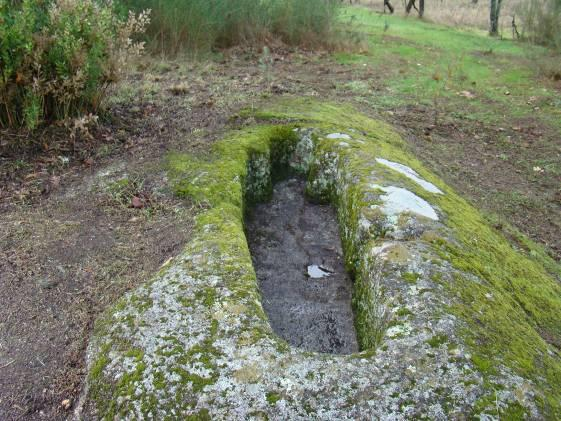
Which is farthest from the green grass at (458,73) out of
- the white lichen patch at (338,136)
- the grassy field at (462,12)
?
the grassy field at (462,12)

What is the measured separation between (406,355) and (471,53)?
463 inches

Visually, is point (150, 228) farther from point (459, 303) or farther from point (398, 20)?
point (398, 20)

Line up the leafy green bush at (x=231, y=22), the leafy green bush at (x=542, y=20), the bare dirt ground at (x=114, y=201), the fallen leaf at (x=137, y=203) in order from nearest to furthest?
1. the bare dirt ground at (x=114, y=201)
2. the fallen leaf at (x=137, y=203)
3. the leafy green bush at (x=231, y=22)
4. the leafy green bush at (x=542, y=20)

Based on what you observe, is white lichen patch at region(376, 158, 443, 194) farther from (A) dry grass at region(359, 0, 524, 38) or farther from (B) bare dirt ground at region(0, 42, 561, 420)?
(A) dry grass at region(359, 0, 524, 38)

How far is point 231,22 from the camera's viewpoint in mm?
9398

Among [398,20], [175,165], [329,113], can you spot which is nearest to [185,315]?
[175,165]

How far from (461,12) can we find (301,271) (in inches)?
Result: 847

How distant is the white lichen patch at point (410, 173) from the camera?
12.4ft

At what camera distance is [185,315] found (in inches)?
88.4

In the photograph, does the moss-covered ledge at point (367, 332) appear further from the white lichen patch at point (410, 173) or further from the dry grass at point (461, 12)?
the dry grass at point (461, 12)

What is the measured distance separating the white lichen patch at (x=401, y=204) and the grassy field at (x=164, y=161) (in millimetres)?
1185

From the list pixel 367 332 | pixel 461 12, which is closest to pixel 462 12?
pixel 461 12

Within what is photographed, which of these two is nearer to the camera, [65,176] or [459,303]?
[459,303]

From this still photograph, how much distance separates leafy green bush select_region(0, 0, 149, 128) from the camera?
3.88 meters
